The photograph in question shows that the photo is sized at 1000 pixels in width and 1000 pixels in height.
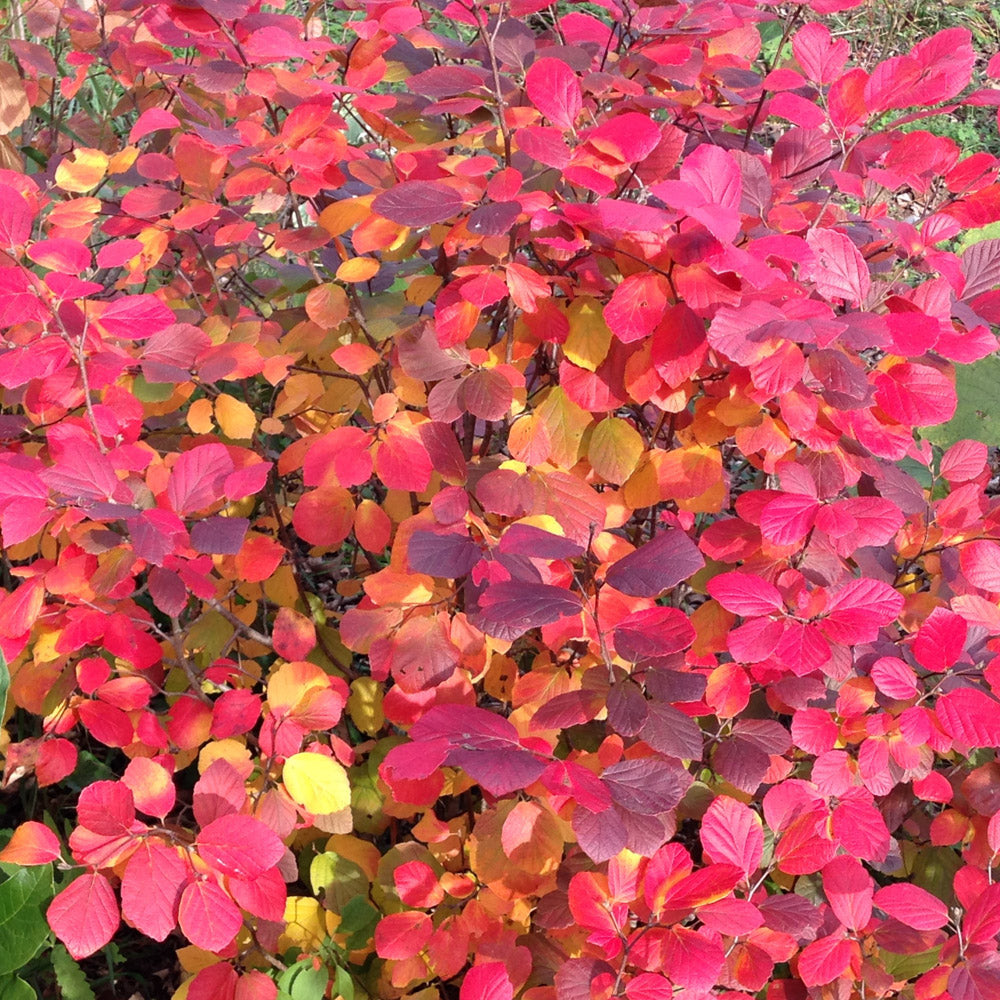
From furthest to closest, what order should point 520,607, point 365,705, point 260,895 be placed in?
1. point 365,705
2. point 260,895
3. point 520,607

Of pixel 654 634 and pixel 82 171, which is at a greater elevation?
pixel 82 171

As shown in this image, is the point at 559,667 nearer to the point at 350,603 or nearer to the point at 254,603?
the point at 254,603

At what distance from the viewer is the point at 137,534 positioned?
0.95 m

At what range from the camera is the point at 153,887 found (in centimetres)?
90

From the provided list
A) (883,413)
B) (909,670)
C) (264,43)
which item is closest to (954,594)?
(909,670)

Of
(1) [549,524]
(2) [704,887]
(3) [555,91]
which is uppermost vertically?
(3) [555,91]

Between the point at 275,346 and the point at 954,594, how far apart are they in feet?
2.93

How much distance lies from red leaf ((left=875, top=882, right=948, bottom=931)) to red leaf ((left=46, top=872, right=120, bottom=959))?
0.76m

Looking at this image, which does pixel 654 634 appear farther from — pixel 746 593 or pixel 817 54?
pixel 817 54

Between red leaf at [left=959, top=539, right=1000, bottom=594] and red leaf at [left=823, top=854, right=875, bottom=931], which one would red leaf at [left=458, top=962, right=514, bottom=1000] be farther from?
red leaf at [left=959, top=539, right=1000, bottom=594]

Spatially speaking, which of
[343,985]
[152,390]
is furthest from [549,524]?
[343,985]

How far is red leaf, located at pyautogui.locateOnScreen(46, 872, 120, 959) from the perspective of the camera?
91 cm

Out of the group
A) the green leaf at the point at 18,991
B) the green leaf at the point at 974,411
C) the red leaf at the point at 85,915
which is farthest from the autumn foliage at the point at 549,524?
the green leaf at the point at 974,411

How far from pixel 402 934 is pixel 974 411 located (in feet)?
6.81
